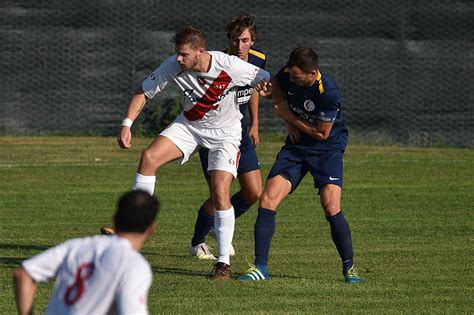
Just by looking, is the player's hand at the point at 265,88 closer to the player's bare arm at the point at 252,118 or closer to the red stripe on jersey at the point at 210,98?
the red stripe on jersey at the point at 210,98

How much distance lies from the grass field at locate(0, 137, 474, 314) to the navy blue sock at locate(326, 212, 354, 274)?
0.19m

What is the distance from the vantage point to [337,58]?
770 inches

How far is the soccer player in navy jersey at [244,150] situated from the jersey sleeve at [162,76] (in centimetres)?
91

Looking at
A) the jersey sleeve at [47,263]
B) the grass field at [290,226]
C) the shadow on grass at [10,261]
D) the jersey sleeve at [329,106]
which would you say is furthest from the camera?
the shadow on grass at [10,261]

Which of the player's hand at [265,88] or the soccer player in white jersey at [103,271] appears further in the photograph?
the player's hand at [265,88]

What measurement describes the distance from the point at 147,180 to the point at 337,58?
11.0m

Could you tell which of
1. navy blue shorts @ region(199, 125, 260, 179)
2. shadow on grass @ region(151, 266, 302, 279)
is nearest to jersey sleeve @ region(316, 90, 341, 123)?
shadow on grass @ region(151, 266, 302, 279)

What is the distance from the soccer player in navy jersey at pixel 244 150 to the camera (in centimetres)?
985

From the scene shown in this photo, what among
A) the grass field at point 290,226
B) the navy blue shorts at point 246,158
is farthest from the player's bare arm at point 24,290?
the navy blue shorts at point 246,158

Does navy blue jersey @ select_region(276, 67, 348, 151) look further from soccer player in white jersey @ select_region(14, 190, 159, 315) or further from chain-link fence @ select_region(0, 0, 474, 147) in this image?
chain-link fence @ select_region(0, 0, 474, 147)

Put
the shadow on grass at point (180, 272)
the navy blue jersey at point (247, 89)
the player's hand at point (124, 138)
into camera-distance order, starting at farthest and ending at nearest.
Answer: the navy blue jersey at point (247, 89), the shadow on grass at point (180, 272), the player's hand at point (124, 138)

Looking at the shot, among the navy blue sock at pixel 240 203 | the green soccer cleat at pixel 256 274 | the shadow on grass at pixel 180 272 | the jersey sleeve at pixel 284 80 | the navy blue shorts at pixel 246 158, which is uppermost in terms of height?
the jersey sleeve at pixel 284 80

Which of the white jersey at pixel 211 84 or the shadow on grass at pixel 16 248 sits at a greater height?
the white jersey at pixel 211 84

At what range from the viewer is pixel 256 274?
8734 mm
